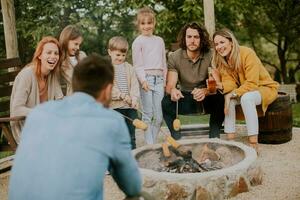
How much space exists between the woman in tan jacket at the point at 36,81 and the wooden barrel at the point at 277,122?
259 cm

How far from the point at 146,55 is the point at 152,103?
22.1 inches

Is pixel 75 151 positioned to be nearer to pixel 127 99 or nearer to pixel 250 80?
pixel 127 99

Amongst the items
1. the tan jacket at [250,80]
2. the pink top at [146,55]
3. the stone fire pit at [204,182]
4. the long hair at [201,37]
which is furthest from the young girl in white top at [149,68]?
the stone fire pit at [204,182]

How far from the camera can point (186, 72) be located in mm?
5355

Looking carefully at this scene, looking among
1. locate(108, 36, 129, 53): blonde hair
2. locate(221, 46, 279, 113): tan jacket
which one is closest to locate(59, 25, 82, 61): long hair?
locate(108, 36, 129, 53): blonde hair

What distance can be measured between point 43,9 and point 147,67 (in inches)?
200

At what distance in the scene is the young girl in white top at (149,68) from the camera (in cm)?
498

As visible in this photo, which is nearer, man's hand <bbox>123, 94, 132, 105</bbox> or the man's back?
the man's back

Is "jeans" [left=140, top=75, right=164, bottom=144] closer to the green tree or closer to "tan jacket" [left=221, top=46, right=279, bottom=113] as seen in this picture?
"tan jacket" [left=221, top=46, right=279, bottom=113]

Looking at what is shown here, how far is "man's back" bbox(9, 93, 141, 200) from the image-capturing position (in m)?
1.80

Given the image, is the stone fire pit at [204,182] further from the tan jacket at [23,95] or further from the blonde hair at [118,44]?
the blonde hair at [118,44]

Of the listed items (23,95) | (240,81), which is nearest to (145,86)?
(240,81)

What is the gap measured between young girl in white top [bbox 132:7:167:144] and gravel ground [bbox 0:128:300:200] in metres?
0.96

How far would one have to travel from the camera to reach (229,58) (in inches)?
197
